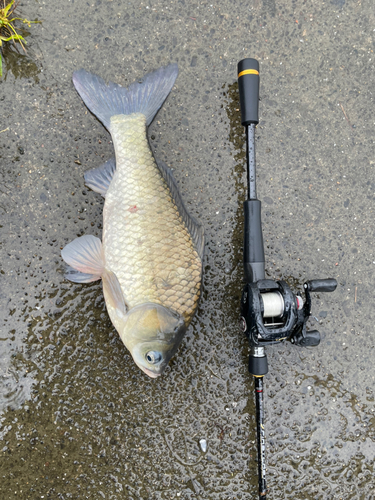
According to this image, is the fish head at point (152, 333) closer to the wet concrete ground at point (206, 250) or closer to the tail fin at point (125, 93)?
the wet concrete ground at point (206, 250)

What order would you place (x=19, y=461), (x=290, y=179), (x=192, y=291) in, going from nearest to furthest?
(x=192, y=291) < (x=19, y=461) < (x=290, y=179)

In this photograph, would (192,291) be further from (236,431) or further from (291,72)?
(291,72)

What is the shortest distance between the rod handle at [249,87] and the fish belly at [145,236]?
516mm

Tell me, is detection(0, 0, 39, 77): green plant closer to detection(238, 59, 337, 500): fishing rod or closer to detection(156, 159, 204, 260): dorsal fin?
detection(156, 159, 204, 260): dorsal fin

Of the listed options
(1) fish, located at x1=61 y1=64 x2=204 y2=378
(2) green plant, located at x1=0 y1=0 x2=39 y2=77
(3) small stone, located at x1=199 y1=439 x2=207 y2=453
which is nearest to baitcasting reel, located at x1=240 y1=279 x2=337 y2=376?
(1) fish, located at x1=61 y1=64 x2=204 y2=378

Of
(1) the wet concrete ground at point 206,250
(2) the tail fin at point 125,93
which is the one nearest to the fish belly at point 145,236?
(2) the tail fin at point 125,93

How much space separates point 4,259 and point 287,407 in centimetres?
175

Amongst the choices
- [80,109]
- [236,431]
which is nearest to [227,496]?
[236,431]

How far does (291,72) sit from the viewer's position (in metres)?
2.01

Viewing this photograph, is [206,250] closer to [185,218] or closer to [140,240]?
[185,218]

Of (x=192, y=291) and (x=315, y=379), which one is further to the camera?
(x=315, y=379)

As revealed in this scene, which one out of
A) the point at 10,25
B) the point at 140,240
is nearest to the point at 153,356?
the point at 140,240

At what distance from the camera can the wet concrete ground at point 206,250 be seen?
189 centimetres

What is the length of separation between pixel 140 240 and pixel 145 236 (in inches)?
1.1
